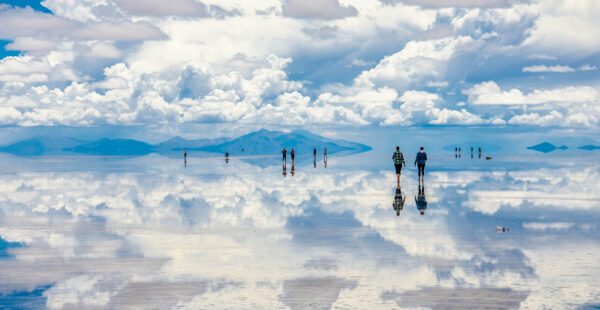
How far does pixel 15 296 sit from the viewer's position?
41.7 ft

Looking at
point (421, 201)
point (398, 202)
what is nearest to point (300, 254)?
point (398, 202)

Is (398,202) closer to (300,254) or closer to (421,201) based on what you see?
(421,201)

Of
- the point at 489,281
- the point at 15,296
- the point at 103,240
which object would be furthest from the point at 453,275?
the point at 103,240

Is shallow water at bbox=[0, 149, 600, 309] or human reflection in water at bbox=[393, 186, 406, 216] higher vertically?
human reflection in water at bbox=[393, 186, 406, 216]

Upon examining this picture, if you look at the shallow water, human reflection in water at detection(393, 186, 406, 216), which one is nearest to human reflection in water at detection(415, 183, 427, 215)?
the shallow water

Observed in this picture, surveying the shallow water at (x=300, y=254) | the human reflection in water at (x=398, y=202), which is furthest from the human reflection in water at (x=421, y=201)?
the human reflection in water at (x=398, y=202)

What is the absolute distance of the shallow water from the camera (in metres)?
12.5

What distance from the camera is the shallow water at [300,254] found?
41.1 feet

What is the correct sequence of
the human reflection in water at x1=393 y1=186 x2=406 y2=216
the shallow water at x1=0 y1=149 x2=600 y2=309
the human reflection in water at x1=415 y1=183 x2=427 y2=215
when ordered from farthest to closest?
the human reflection in water at x1=415 y1=183 x2=427 y2=215
the human reflection in water at x1=393 y1=186 x2=406 y2=216
the shallow water at x1=0 y1=149 x2=600 y2=309

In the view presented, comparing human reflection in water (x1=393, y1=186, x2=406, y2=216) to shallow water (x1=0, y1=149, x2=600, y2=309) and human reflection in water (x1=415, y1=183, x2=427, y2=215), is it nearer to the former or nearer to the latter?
shallow water (x1=0, y1=149, x2=600, y2=309)

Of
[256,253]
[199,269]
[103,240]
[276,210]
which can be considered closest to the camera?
[199,269]

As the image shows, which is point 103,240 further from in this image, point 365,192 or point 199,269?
point 365,192

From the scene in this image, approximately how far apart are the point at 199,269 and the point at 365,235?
6656 millimetres

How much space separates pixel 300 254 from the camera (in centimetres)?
1722
